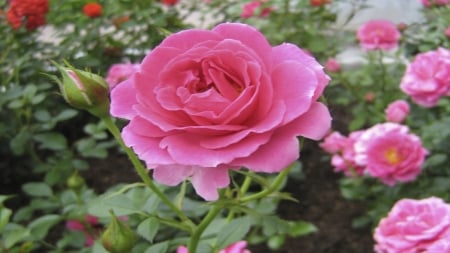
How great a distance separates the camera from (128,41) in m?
1.89

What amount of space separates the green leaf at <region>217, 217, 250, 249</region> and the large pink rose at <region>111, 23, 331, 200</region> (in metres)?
0.28

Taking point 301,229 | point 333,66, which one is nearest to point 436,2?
point 333,66

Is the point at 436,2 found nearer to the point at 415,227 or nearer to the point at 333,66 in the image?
the point at 333,66

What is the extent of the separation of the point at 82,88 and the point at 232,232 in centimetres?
29

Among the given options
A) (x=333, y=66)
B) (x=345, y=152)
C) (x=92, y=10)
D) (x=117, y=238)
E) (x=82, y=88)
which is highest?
(x=82, y=88)

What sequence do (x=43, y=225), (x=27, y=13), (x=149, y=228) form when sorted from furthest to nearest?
(x=27, y=13)
(x=43, y=225)
(x=149, y=228)

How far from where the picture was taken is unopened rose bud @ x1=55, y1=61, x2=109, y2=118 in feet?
2.02

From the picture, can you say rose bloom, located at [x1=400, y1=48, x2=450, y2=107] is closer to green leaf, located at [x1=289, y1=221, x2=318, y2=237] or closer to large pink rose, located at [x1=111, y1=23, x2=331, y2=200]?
green leaf, located at [x1=289, y1=221, x2=318, y2=237]

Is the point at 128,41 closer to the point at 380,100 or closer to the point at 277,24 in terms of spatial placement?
the point at 277,24

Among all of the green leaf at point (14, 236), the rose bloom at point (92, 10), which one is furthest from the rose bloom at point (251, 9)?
the green leaf at point (14, 236)

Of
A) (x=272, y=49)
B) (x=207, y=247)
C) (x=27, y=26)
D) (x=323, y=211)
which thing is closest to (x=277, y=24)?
(x=323, y=211)

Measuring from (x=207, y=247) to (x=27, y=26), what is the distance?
3.11 feet

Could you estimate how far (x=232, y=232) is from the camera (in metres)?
0.81

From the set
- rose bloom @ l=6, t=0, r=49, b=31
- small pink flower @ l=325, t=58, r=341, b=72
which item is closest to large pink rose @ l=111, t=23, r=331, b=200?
rose bloom @ l=6, t=0, r=49, b=31
